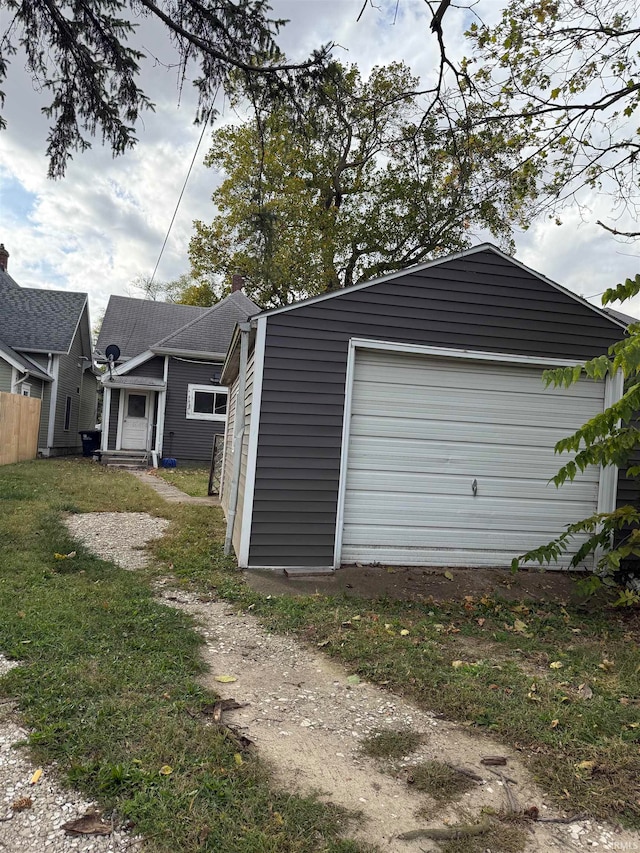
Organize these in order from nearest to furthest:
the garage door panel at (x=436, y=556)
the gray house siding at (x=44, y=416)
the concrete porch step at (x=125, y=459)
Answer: the garage door panel at (x=436, y=556)
the concrete porch step at (x=125, y=459)
the gray house siding at (x=44, y=416)

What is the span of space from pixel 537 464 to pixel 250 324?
368 cm

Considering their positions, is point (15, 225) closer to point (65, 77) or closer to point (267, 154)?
point (65, 77)

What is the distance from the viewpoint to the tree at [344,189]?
4.70m

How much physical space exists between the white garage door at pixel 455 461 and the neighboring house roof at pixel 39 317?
1495 centimetres

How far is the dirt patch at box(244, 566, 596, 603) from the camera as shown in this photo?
5.24 meters

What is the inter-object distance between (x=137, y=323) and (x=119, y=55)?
54.4 feet

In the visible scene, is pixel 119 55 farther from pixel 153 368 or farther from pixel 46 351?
pixel 46 351

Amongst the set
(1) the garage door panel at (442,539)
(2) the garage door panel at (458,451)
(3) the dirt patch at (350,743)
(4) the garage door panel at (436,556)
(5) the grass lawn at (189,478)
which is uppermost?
(2) the garage door panel at (458,451)

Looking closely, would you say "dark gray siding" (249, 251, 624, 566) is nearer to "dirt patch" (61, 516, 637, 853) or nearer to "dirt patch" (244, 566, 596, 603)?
"dirt patch" (244, 566, 596, 603)

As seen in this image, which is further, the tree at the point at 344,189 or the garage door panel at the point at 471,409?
the garage door panel at the point at 471,409

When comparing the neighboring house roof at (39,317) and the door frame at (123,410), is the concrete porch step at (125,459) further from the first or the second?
the neighboring house roof at (39,317)

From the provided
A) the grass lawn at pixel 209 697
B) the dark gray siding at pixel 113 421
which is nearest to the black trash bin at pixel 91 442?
the dark gray siding at pixel 113 421

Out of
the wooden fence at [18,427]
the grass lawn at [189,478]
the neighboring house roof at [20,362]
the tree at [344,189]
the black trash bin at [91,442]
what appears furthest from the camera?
the black trash bin at [91,442]

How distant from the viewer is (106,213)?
839 centimetres
